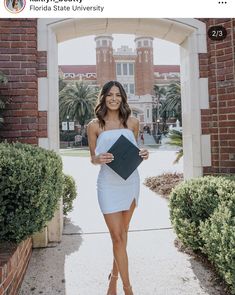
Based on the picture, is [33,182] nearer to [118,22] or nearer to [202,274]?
[202,274]

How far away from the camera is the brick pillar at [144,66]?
58.4 m

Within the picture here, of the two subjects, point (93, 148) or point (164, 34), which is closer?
point (93, 148)

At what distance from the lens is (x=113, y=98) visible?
2.81 meters

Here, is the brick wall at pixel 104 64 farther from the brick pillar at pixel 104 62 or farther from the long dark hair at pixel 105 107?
the long dark hair at pixel 105 107

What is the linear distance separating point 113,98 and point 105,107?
108 millimetres

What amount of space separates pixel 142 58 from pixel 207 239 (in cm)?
5778

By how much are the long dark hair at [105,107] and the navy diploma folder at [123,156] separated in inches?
9.9

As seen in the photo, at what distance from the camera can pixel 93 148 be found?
2816 millimetres

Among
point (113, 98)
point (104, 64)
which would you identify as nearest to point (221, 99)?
point (113, 98)

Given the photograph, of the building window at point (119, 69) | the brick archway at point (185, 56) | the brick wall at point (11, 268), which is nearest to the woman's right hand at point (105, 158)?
the brick wall at point (11, 268)

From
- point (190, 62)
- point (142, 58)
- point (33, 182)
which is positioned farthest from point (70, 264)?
point (142, 58)

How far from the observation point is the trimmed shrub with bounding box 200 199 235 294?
238 cm

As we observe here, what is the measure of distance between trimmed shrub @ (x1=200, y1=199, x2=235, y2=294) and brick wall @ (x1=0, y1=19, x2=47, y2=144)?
2366 mm

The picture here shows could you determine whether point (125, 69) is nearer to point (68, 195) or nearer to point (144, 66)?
point (144, 66)
